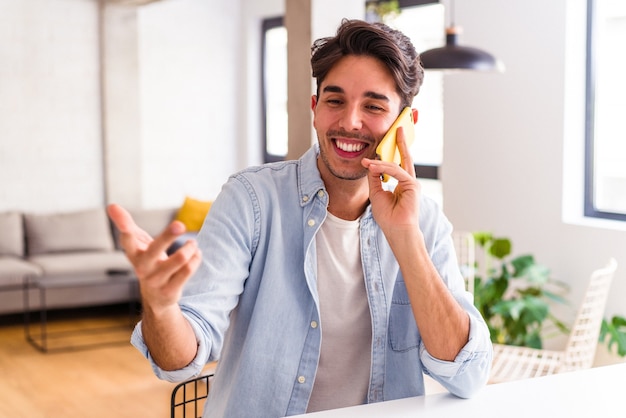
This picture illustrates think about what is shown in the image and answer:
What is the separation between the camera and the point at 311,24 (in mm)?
3523

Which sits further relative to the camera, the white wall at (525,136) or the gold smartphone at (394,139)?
the white wall at (525,136)

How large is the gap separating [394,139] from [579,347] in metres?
2.31

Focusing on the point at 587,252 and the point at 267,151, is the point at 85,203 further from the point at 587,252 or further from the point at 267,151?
the point at 587,252

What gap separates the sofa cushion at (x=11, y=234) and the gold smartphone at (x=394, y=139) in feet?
16.8

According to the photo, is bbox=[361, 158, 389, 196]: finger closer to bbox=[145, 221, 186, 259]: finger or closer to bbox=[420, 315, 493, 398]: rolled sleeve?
bbox=[420, 315, 493, 398]: rolled sleeve

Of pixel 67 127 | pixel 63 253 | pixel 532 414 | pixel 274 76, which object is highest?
pixel 274 76

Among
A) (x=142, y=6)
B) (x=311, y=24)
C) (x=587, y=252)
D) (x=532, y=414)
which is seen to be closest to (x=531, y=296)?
(x=587, y=252)

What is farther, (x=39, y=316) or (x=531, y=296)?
(x=39, y=316)

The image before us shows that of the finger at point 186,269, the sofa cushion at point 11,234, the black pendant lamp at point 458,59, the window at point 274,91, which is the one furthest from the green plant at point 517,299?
the sofa cushion at point 11,234

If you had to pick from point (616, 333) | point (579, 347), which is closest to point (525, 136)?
A: point (616, 333)

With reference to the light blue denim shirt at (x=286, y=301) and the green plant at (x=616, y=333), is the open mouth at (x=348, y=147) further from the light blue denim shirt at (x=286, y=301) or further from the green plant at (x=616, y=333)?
the green plant at (x=616, y=333)

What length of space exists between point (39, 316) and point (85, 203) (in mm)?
1070

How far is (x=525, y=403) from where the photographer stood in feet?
5.01

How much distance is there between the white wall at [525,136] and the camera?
459 cm
